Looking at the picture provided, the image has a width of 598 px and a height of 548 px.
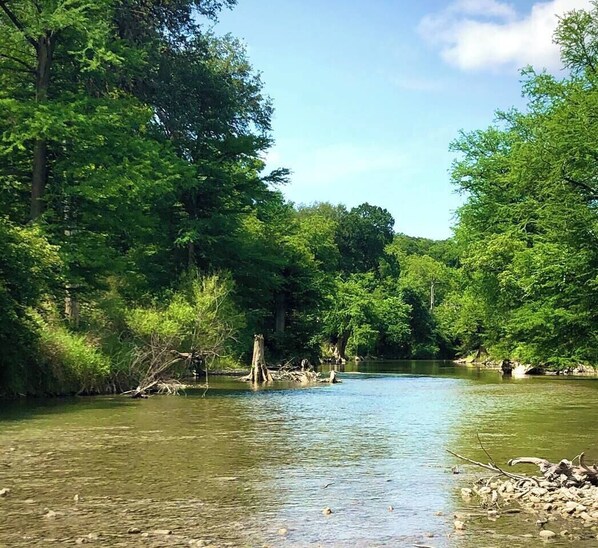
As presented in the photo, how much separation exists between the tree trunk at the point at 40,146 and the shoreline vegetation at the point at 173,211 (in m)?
0.06

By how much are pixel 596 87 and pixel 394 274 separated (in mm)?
79876

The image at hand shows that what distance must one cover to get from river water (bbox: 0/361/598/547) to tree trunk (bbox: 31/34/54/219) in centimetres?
819

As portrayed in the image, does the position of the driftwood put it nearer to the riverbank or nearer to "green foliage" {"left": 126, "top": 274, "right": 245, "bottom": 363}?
"green foliage" {"left": 126, "top": 274, "right": 245, "bottom": 363}

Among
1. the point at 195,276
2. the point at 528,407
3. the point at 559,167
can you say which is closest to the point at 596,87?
the point at 559,167

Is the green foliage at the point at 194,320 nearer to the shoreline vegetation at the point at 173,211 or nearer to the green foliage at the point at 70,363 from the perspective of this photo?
the shoreline vegetation at the point at 173,211

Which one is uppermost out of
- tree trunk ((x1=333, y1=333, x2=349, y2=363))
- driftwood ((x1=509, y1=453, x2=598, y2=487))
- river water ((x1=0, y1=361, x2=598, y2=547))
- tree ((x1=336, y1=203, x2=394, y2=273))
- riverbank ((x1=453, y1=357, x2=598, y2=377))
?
tree ((x1=336, y1=203, x2=394, y2=273))

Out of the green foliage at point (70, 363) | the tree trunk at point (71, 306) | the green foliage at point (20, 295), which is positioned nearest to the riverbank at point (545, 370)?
Result: the tree trunk at point (71, 306)

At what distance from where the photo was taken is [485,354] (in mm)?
78500

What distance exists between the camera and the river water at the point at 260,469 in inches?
319

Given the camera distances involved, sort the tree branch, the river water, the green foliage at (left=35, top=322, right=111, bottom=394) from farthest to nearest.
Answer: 1. the tree branch
2. the green foliage at (left=35, top=322, right=111, bottom=394)
3. the river water

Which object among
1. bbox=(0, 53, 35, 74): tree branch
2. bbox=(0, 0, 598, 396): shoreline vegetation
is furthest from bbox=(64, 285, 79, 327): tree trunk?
bbox=(0, 53, 35, 74): tree branch

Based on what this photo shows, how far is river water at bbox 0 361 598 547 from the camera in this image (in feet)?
26.6

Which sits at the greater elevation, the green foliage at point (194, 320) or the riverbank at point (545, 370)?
the green foliage at point (194, 320)

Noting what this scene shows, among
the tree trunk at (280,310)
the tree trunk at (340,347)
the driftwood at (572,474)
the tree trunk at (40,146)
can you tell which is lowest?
the driftwood at (572,474)
